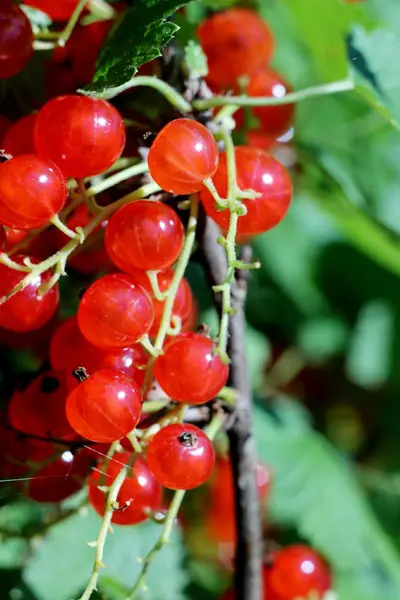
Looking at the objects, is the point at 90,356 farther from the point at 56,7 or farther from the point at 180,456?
the point at 56,7

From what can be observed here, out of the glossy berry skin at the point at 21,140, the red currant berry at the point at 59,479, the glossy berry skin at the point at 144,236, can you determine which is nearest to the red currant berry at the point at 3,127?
the glossy berry skin at the point at 21,140

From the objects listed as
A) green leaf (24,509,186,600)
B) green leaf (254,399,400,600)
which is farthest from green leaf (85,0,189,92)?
green leaf (254,399,400,600)

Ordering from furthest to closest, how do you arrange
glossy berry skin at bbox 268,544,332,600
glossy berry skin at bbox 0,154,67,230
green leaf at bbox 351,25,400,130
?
1. glossy berry skin at bbox 268,544,332,600
2. green leaf at bbox 351,25,400,130
3. glossy berry skin at bbox 0,154,67,230

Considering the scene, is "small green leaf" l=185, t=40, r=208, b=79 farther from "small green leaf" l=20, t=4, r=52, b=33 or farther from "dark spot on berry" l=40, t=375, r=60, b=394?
"dark spot on berry" l=40, t=375, r=60, b=394

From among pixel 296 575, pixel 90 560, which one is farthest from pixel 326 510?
pixel 90 560

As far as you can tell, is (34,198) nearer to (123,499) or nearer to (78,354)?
(78,354)

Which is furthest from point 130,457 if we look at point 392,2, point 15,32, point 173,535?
point 392,2
